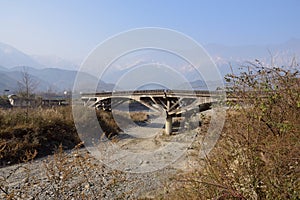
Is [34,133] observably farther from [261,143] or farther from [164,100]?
[261,143]

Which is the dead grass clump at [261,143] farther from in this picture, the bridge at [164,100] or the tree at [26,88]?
the tree at [26,88]

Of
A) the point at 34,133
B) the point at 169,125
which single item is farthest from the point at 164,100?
the point at 34,133

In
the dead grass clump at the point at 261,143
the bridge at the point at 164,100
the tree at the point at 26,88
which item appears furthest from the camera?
the tree at the point at 26,88

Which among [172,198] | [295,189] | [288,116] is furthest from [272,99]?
[172,198]

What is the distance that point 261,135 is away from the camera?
2.91 meters

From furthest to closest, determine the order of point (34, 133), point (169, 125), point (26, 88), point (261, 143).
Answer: point (26, 88) < point (169, 125) < point (34, 133) < point (261, 143)

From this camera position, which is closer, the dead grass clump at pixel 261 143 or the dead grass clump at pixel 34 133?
the dead grass clump at pixel 261 143

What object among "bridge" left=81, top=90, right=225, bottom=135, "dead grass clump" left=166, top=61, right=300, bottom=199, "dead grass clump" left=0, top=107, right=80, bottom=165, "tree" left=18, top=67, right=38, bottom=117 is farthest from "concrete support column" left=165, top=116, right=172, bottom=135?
"dead grass clump" left=166, top=61, right=300, bottom=199

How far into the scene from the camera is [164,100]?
15742mm

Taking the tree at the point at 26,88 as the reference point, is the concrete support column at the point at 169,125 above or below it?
below

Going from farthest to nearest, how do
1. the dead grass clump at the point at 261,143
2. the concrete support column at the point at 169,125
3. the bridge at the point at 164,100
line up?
the concrete support column at the point at 169,125, the bridge at the point at 164,100, the dead grass clump at the point at 261,143

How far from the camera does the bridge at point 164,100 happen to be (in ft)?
40.5

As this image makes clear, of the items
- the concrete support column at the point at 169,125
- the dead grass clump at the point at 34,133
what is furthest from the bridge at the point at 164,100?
the dead grass clump at the point at 34,133

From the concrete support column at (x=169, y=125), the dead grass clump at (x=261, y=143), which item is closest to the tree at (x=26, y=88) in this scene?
the concrete support column at (x=169, y=125)
